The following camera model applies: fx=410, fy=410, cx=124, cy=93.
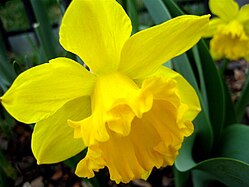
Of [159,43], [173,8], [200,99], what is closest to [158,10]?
[173,8]

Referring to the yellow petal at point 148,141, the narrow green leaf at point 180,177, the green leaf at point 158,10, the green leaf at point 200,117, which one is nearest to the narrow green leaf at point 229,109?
the green leaf at point 200,117

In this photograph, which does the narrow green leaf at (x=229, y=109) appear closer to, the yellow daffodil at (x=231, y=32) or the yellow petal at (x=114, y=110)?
the yellow daffodil at (x=231, y=32)

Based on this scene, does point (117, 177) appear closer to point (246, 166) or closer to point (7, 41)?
point (246, 166)

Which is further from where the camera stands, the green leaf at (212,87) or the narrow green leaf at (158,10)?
the green leaf at (212,87)

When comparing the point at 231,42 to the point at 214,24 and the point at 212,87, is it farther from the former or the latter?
the point at 212,87

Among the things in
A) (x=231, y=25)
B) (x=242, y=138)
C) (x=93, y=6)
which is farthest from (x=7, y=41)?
(x=93, y=6)

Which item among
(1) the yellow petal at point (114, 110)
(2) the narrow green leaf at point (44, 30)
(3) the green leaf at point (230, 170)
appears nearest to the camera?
(1) the yellow petal at point (114, 110)
